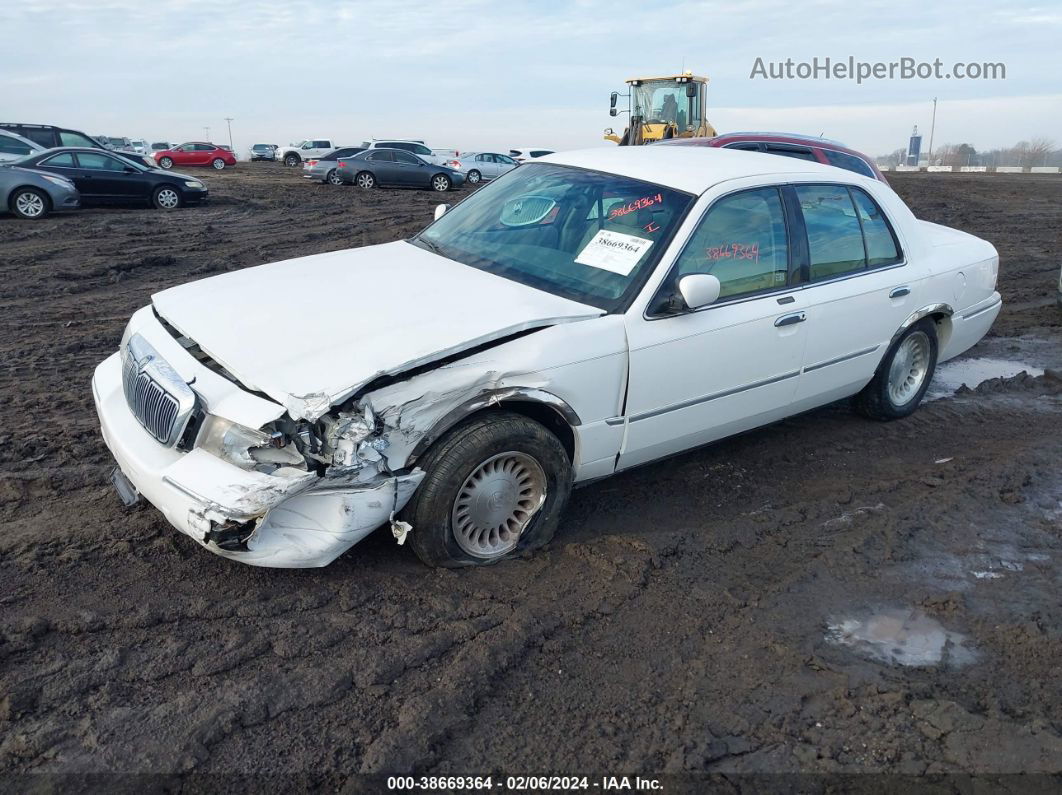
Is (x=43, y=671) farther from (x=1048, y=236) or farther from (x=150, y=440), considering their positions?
(x=1048, y=236)

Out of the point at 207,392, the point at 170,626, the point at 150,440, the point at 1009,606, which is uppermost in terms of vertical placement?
the point at 207,392

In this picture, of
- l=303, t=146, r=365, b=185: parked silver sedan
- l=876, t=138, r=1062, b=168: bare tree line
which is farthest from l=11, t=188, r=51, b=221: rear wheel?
l=876, t=138, r=1062, b=168: bare tree line

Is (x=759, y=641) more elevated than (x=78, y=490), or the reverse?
(x=78, y=490)

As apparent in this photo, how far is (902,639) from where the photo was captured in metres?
3.37

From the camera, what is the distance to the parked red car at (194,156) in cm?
3609

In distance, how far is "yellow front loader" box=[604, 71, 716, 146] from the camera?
1958 cm

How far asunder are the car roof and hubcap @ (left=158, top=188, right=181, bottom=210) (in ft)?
48.2

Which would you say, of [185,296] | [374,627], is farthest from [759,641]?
[185,296]

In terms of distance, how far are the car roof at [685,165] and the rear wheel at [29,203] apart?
13.0 metres

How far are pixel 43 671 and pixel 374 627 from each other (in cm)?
112

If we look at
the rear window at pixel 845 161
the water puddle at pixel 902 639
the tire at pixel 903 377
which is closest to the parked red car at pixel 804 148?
the rear window at pixel 845 161

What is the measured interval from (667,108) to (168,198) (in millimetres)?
11382

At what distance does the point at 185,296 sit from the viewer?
408 cm

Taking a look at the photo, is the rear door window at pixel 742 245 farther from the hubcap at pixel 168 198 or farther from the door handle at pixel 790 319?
the hubcap at pixel 168 198
